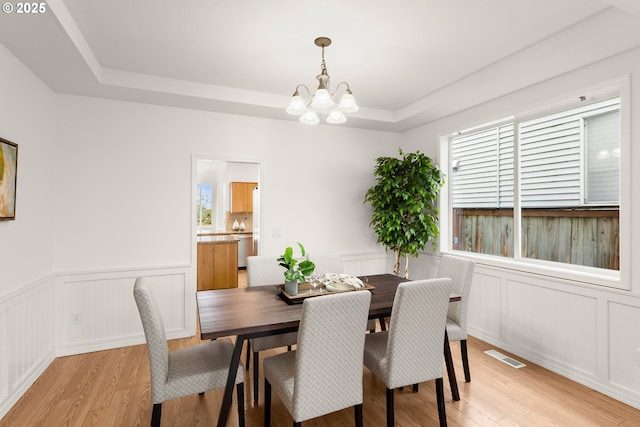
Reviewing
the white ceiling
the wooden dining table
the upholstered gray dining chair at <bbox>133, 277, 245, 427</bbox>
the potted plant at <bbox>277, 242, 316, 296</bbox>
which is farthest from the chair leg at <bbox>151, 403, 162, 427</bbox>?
the white ceiling

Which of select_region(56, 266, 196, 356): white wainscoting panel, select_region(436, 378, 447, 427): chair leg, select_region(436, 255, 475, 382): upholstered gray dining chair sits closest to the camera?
select_region(436, 378, 447, 427): chair leg

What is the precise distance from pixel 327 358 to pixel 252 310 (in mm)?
630

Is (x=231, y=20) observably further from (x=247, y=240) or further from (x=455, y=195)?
(x=247, y=240)

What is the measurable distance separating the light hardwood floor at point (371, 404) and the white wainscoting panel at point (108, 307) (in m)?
0.41

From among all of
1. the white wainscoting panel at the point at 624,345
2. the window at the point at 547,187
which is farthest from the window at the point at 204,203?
the white wainscoting panel at the point at 624,345

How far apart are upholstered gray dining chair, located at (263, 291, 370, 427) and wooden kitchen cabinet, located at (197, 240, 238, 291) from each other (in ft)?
13.1

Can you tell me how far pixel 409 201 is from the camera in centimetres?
379

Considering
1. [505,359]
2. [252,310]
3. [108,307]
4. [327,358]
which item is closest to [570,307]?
[505,359]

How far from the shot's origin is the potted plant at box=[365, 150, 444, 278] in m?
3.80

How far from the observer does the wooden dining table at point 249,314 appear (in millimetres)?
1786

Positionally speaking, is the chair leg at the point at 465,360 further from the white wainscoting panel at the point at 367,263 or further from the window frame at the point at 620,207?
the white wainscoting panel at the point at 367,263

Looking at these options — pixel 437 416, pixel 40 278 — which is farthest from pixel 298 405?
pixel 40 278

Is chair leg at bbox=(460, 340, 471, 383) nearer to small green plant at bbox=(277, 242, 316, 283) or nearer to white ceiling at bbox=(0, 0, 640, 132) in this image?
small green plant at bbox=(277, 242, 316, 283)

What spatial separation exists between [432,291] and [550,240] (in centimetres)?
183
